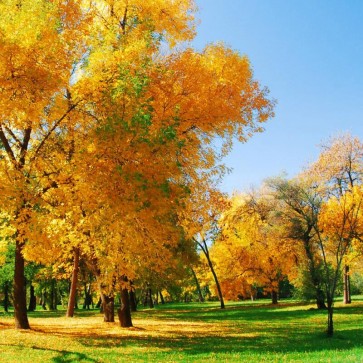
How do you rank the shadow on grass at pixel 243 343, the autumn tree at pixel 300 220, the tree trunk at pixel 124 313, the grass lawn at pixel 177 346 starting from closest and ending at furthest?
the grass lawn at pixel 177 346 → the shadow on grass at pixel 243 343 → the tree trunk at pixel 124 313 → the autumn tree at pixel 300 220

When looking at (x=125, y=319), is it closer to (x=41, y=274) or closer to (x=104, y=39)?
(x=104, y=39)

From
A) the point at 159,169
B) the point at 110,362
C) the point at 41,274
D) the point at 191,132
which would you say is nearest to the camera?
the point at 110,362

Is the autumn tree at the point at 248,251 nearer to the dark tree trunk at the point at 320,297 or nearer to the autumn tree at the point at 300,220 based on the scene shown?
the autumn tree at the point at 300,220

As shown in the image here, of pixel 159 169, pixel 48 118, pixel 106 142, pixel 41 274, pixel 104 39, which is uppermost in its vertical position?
pixel 104 39

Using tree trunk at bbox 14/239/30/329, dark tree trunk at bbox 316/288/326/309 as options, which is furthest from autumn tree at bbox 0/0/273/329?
dark tree trunk at bbox 316/288/326/309

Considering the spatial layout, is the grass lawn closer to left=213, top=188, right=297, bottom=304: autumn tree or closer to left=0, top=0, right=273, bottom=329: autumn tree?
left=0, top=0, right=273, bottom=329: autumn tree

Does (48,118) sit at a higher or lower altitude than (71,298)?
higher

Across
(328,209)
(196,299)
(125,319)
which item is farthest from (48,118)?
(196,299)

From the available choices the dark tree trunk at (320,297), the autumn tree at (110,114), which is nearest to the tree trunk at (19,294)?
the autumn tree at (110,114)

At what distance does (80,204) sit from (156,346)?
4765mm

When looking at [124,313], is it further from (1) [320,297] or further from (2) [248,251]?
(2) [248,251]

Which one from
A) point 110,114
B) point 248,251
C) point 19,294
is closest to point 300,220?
point 248,251

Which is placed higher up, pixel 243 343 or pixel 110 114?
pixel 110 114

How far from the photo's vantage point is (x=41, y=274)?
3569 cm
